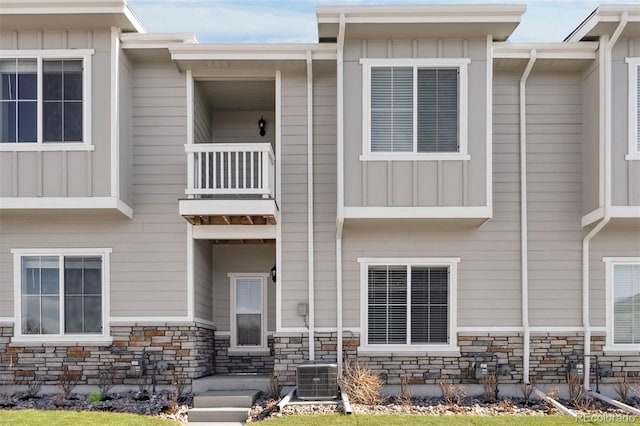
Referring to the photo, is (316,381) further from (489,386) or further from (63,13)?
(63,13)

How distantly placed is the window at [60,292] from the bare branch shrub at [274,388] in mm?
2923

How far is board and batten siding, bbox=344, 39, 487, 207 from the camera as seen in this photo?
1066cm

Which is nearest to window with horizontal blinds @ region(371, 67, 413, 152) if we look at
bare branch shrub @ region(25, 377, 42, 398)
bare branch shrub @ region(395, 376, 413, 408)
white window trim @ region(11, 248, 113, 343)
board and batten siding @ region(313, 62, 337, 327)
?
board and batten siding @ region(313, 62, 337, 327)

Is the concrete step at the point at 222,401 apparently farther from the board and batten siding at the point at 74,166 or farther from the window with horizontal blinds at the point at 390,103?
the window with horizontal blinds at the point at 390,103

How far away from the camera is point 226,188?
10.9m

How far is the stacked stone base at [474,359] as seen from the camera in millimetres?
11195

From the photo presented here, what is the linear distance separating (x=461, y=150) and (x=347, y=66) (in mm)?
2241

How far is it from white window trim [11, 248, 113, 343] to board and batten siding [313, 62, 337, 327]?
3.47 meters

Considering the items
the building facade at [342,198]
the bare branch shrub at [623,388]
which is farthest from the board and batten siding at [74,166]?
the bare branch shrub at [623,388]

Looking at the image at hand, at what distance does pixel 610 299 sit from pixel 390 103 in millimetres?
4962

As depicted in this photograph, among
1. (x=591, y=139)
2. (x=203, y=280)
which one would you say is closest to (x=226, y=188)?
(x=203, y=280)

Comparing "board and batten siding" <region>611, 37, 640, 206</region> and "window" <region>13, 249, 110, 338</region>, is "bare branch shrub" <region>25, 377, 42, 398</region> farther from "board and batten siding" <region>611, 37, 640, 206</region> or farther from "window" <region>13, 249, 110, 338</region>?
"board and batten siding" <region>611, 37, 640, 206</region>

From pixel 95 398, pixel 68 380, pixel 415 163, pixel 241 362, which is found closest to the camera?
pixel 95 398

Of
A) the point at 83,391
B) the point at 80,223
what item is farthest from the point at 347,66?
the point at 83,391
